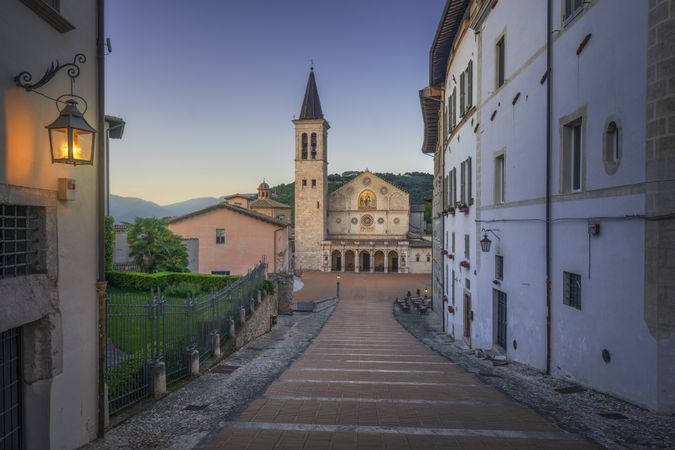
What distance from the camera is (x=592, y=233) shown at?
7301 millimetres

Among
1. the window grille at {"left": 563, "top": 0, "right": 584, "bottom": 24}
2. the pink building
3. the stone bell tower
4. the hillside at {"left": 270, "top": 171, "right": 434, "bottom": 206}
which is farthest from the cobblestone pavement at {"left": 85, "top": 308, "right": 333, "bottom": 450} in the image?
the hillside at {"left": 270, "top": 171, "right": 434, "bottom": 206}

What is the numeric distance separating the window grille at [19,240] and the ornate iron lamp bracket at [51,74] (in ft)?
3.70

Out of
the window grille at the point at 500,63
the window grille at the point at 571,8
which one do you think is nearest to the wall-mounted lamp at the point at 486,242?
the window grille at the point at 500,63

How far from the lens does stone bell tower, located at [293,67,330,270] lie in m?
56.3

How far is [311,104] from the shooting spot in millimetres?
57250

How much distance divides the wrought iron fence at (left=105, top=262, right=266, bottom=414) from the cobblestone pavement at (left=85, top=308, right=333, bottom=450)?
0.36 m

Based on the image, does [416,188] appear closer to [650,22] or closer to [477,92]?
[477,92]

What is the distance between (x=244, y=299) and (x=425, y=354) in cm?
554

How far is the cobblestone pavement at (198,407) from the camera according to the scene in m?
5.52

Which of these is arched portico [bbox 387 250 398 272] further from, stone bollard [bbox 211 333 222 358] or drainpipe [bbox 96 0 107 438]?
drainpipe [bbox 96 0 107 438]

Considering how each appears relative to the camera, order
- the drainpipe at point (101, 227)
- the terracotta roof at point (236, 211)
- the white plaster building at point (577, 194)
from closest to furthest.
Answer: the drainpipe at point (101, 227) → the white plaster building at point (577, 194) → the terracotta roof at point (236, 211)

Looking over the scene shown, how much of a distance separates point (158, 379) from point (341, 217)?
52591mm

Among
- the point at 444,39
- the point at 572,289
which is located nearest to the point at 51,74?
the point at 572,289

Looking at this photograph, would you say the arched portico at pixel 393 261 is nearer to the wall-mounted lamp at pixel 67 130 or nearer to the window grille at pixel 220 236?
the window grille at pixel 220 236
